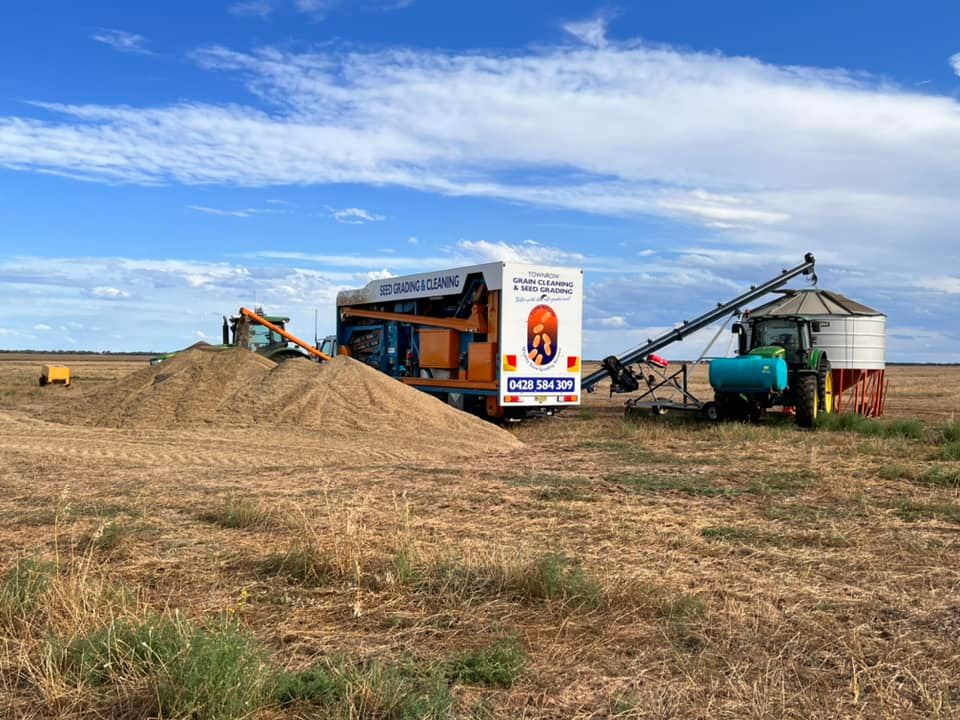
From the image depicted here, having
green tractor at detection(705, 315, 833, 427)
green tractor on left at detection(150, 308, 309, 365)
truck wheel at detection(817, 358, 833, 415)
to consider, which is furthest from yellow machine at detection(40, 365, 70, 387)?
truck wheel at detection(817, 358, 833, 415)

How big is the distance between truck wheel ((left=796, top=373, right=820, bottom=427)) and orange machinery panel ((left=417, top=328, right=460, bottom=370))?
7.75 meters

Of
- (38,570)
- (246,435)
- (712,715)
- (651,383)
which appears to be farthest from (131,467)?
(651,383)

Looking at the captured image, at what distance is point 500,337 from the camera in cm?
1967

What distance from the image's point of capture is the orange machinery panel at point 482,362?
66.0ft

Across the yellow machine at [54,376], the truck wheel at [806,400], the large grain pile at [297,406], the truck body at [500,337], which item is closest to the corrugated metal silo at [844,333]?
the truck wheel at [806,400]

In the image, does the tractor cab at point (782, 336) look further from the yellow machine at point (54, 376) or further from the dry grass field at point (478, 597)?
the yellow machine at point (54, 376)

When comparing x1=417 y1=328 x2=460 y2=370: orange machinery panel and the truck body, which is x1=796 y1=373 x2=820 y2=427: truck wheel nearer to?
the truck body

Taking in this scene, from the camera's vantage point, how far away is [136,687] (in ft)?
14.3

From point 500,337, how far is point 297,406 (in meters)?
4.58

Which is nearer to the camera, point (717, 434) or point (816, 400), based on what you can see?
point (717, 434)

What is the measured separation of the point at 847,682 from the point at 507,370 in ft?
50.2

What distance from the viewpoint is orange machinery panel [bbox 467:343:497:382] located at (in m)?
20.1

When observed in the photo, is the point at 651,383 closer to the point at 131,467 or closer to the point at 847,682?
the point at 131,467

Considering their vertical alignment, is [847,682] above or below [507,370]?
below
